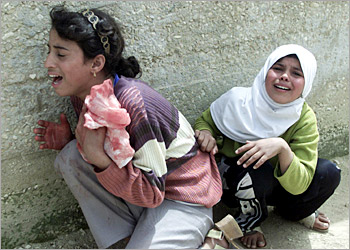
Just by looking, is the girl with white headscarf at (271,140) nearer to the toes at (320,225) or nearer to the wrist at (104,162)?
the toes at (320,225)

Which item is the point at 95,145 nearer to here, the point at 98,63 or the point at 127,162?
the point at 127,162

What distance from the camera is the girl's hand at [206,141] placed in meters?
2.42

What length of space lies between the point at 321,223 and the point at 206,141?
99cm

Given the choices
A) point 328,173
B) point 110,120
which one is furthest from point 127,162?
point 328,173

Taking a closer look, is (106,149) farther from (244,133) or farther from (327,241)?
(327,241)

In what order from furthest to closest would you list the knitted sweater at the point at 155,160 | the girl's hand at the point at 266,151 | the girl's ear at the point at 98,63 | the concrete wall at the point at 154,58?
the girl's hand at the point at 266,151 < the concrete wall at the point at 154,58 < the girl's ear at the point at 98,63 < the knitted sweater at the point at 155,160

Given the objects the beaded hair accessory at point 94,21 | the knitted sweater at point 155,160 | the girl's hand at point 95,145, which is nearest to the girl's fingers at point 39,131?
the knitted sweater at point 155,160

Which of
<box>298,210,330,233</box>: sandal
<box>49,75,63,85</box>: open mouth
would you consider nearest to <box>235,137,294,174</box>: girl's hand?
<box>298,210,330,233</box>: sandal

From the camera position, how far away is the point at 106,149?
6.34ft

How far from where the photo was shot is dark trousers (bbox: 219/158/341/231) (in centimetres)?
251

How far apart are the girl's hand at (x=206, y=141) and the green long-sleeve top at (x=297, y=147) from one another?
136mm

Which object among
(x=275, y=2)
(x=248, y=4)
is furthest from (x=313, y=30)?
(x=248, y=4)

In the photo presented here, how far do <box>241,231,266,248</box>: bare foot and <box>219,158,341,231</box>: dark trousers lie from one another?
53 mm

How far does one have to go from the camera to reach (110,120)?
1872mm
